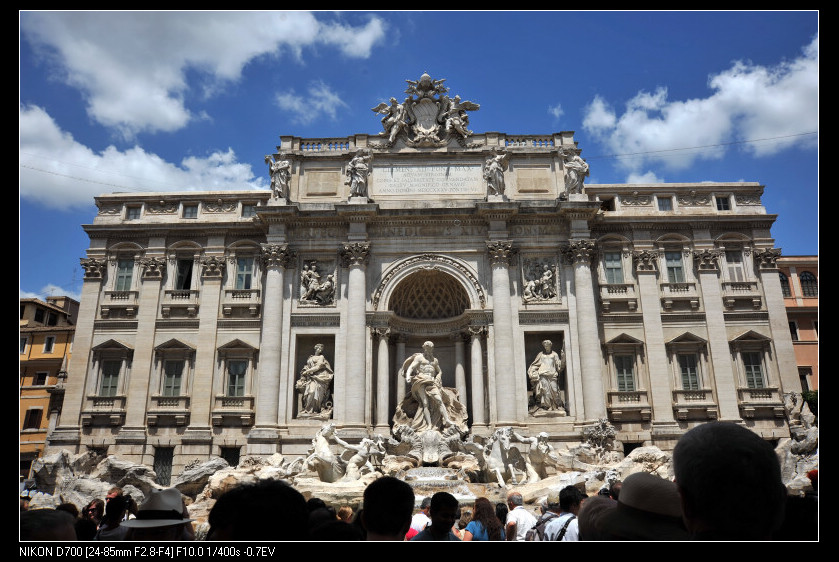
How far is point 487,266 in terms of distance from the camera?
25969 millimetres

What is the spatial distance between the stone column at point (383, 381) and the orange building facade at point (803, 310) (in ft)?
80.8

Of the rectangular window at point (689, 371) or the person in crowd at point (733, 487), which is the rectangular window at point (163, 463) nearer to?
the rectangular window at point (689, 371)

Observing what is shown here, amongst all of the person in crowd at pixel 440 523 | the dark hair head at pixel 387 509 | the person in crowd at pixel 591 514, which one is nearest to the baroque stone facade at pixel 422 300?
the person in crowd at pixel 440 523

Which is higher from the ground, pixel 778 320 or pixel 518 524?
pixel 778 320

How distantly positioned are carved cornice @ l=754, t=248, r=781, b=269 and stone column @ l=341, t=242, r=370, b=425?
18798 mm

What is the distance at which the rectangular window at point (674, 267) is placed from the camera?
27000 mm

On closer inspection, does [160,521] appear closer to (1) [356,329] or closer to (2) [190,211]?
(1) [356,329]

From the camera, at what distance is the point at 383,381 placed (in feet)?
81.5

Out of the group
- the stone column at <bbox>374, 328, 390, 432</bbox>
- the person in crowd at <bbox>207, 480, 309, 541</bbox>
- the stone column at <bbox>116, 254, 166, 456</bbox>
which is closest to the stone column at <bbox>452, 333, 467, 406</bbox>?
the stone column at <bbox>374, 328, 390, 432</bbox>

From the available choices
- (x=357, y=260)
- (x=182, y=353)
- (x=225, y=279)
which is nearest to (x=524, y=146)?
(x=357, y=260)

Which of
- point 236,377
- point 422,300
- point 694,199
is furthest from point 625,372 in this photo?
point 236,377

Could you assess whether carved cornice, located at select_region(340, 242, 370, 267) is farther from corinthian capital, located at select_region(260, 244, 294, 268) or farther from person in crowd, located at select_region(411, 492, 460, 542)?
person in crowd, located at select_region(411, 492, 460, 542)

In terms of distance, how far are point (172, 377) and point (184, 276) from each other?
16.4 feet
